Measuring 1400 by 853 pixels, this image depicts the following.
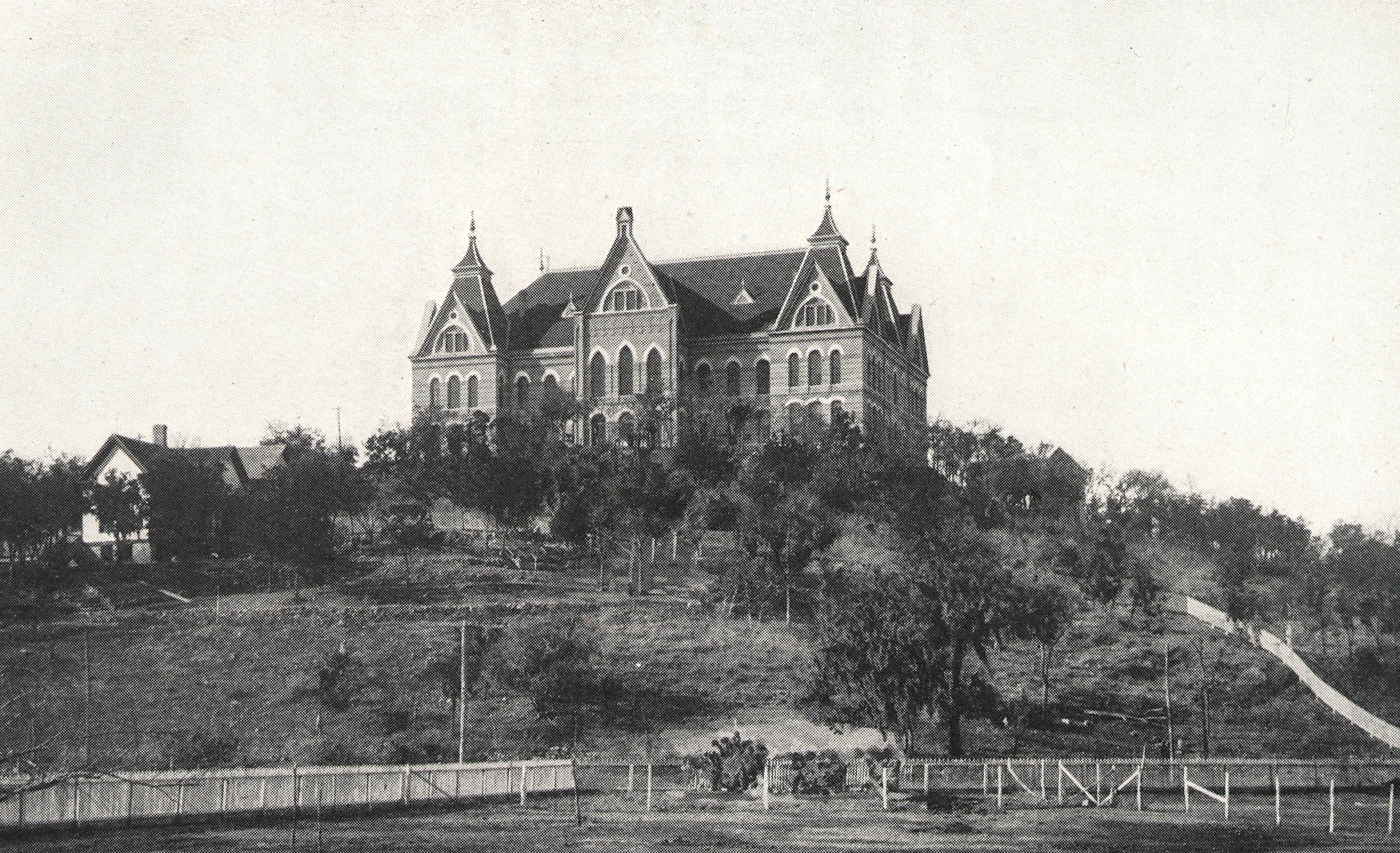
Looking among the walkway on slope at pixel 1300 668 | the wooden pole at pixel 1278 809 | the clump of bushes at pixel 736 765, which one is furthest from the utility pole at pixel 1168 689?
the clump of bushes at pixel 736 765

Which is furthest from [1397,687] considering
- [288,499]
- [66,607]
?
[66,607]

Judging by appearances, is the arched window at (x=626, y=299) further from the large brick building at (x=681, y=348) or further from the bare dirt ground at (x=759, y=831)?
the bare dirt ground at (x=759, y=831)

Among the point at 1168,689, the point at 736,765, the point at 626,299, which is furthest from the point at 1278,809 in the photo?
the point at 626,299

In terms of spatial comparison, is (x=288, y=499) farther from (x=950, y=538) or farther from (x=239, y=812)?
(x=239, y=812)

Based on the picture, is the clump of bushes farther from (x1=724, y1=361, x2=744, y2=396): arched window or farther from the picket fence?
(x1=724, y1=361, x2=744, y2=396): arched window

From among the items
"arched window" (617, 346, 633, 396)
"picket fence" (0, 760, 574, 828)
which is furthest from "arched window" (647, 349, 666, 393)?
"picket fence" (0, 760, 574, 828)

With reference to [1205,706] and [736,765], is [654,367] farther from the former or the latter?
[736,765]
